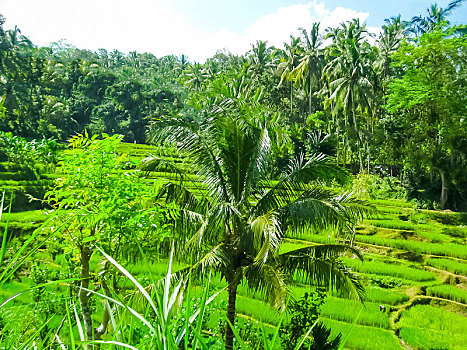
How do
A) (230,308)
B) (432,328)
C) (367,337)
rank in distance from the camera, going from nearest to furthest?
(230,308) < (367,337) < (432,328)

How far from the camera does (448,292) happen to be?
35.2 feet

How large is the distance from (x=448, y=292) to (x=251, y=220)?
24.9 feet

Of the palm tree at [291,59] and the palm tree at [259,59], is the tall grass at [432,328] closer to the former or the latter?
the palm tree at [291,59]

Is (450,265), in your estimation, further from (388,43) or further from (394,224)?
(388,43)

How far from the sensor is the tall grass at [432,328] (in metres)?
7.77

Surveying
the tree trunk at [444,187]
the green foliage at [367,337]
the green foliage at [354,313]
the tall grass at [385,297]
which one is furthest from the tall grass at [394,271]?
the tree trunk at [444,187]

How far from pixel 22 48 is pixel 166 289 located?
54.9 metres

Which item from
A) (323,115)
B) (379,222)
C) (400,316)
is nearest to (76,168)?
(400,316)

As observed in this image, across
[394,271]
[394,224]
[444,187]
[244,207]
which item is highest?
[444,187]

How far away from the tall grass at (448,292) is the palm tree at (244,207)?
6.20m

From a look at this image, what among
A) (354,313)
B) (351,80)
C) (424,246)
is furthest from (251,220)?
(351,80)

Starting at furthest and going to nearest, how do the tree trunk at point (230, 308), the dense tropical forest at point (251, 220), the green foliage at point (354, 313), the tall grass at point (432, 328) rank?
1. the green foliage at point (354, 313)
2. the tall grass at point (432, 328)
3. the tree trunk at point (230, 308)
4. the dense tropical forest at point (251, 220)

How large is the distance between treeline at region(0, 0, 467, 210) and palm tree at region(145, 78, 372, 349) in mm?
523

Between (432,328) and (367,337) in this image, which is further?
(432,328)
